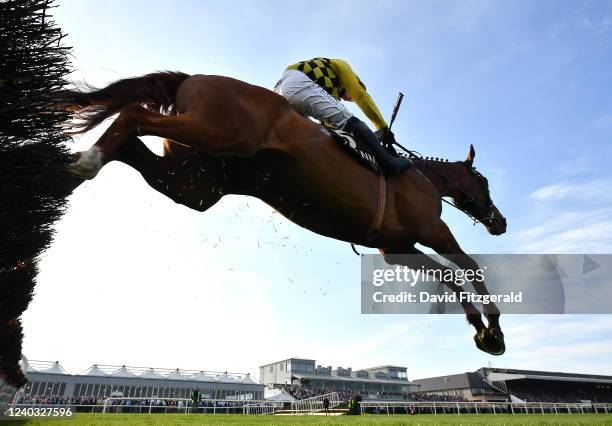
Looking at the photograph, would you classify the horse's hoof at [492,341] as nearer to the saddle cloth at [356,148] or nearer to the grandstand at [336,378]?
the saddle cloth at [356,148]

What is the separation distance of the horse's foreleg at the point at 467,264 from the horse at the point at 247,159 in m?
0.02

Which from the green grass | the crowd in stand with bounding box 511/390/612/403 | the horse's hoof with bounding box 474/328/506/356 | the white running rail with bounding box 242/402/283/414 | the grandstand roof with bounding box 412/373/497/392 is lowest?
the white running rail with bounding box 242/402/283/414

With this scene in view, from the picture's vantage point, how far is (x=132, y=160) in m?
4.22

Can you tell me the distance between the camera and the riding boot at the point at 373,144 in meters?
4.86

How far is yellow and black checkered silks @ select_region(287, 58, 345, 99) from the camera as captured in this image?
5.14 metres

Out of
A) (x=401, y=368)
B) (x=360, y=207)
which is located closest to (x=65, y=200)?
(x=360, y=207)

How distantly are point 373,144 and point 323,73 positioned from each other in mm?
1115

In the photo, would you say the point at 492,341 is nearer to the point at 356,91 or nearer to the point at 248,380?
the point at 356,91

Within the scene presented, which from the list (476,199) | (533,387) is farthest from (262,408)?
(533,387)

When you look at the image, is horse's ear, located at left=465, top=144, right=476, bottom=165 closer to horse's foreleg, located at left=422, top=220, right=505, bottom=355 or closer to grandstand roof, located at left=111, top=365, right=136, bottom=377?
horse's foreleg, located at left=422, top=220, right=505, bottom=355

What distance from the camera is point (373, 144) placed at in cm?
486

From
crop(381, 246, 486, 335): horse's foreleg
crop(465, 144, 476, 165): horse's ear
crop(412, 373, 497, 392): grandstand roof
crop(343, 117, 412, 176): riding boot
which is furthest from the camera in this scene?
crop(412, 373, 497, 392): grandstand roof

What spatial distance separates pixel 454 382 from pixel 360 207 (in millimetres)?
73636

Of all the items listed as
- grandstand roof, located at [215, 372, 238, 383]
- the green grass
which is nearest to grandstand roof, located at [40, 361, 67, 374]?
grandstand roof, located at [215, 372, 238, 383]
